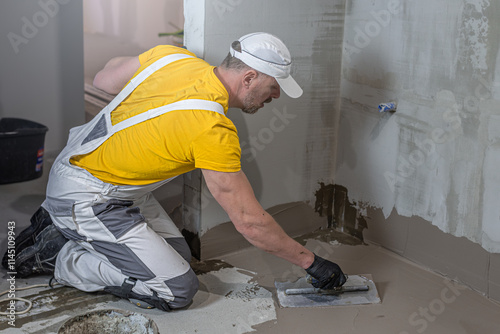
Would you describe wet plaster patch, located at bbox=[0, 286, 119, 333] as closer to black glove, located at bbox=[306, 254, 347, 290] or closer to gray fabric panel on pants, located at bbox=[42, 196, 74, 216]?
gray fabric panel on pants, located at bbox=[42, 196, 74, 216]

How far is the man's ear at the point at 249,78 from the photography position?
2.07 meters

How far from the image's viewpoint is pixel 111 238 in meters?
2.24

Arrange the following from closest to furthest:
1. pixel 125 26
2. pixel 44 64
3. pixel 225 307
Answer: pixel 225 307
pixel 44 64
pixel 125 26

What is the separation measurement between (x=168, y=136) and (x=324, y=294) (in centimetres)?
95

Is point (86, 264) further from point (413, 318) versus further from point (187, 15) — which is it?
point (413, 318)

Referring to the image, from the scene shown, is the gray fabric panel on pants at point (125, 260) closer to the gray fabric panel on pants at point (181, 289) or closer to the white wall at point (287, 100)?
the gray fabric panel on pants at point (181, 289)

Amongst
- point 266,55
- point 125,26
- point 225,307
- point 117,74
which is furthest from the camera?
point 125,26

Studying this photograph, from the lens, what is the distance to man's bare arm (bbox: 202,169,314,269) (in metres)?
1.98

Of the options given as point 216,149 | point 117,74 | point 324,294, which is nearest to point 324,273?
point 324,294

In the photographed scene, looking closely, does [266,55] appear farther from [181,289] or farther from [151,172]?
[181,289]

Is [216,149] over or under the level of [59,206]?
over

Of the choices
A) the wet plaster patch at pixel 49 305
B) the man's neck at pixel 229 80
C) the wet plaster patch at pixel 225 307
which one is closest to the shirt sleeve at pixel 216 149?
the man's neck at pixel 229 80

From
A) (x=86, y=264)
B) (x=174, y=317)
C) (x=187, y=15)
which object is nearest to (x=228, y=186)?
(x=174, y=317)

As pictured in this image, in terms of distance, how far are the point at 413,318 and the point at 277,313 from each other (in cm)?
55
